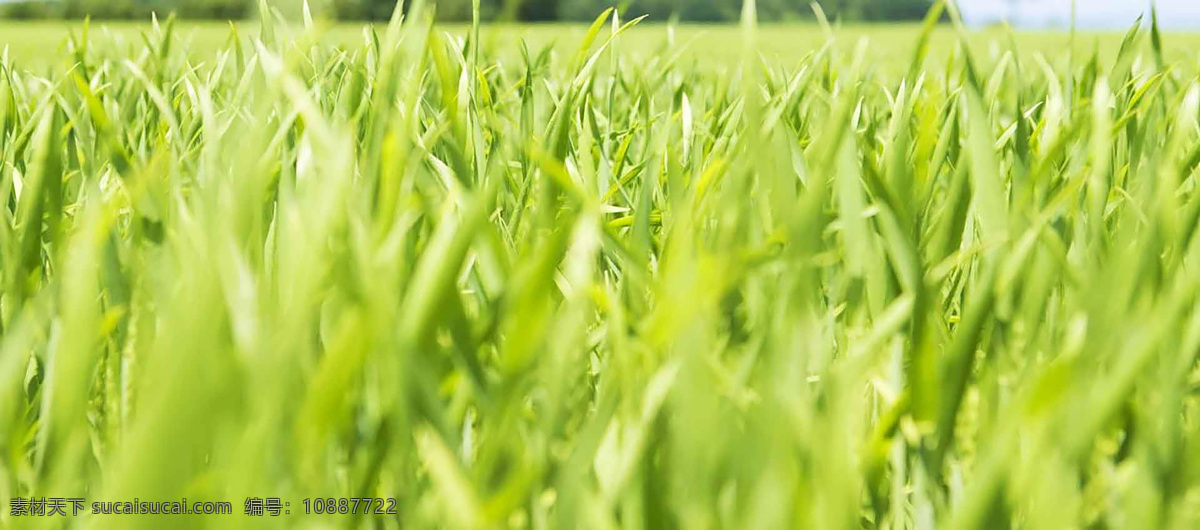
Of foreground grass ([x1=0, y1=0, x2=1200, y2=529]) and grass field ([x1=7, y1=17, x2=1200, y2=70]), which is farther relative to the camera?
grass field ([x1=7, y1=17, x2=1200, y2=70])

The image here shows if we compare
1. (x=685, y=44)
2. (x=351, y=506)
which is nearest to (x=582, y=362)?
(x=351, y=506)

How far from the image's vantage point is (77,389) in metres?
0.32

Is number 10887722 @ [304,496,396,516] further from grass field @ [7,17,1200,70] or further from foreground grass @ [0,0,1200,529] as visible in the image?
grass field @ [7,17,1200,70]

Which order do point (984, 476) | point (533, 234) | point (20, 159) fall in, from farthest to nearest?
point (20, 159), point (533, 234), point (984, 476)

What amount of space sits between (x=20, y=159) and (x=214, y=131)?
47 cm

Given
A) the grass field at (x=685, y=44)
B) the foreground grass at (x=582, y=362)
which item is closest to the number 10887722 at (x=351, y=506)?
the foreground grass at (x=582, y=362)

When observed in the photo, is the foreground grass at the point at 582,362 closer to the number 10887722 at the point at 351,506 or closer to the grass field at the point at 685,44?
the number 10887722 at the point at 351,506

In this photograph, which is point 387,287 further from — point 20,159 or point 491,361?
point 20,159

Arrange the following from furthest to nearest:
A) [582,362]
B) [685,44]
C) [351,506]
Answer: [685,44] < [582,362] < [351,506]

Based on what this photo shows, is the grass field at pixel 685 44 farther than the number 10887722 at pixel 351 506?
Yes

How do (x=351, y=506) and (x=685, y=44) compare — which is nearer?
(x=351, y=506)

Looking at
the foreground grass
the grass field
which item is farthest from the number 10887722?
the grass field

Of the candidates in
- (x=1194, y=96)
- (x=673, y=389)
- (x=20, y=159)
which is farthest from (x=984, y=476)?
(x=20, y=159)

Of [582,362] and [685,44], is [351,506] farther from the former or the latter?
[685,44]
